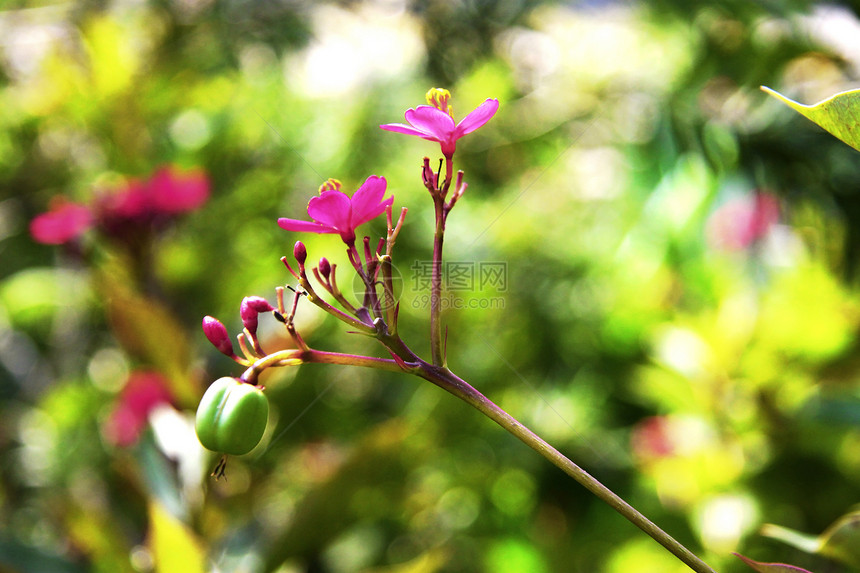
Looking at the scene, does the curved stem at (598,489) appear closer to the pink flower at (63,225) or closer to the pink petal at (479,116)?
the pink petal at (479,116)

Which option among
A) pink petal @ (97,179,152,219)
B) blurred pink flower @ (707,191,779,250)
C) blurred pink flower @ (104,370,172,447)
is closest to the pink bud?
blurred pink flower @ (104,370,172,447)

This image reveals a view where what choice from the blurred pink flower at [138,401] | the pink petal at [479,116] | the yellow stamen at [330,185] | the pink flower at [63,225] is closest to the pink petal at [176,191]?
the pink flower at [63,225]

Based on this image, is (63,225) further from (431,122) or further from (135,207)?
(431,122)

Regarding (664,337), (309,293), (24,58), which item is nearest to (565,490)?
(664,337)

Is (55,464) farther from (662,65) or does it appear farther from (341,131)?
(662,65)

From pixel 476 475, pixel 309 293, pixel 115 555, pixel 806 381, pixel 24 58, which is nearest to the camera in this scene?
pixel 309 293

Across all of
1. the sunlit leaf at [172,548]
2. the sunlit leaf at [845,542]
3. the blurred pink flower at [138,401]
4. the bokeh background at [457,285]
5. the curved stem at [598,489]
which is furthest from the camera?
the blurred pink flower at [138,401]
